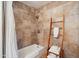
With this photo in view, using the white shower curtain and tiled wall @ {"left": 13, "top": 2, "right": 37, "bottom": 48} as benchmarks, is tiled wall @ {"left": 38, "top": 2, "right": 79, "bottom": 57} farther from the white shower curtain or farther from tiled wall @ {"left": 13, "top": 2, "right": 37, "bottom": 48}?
the white shower curtain

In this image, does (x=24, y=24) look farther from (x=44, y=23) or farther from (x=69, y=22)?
(x=69, y=22)

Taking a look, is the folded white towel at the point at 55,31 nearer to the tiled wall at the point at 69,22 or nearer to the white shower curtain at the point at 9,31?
the tiled wall at the point at 69,22

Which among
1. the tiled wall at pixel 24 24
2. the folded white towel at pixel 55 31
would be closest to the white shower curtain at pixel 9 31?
the tiled wall at pixel 24 24

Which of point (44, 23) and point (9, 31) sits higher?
point (44, 23)

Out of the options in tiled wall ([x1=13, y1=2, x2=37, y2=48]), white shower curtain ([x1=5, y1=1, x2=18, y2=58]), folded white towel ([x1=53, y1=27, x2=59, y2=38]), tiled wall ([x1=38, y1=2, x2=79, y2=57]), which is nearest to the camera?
white shower curtain ([x1=5, y1=1, x2=18, y2=58])

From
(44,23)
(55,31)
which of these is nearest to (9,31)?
(55,31)

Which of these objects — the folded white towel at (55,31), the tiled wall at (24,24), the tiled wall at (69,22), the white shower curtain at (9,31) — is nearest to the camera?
the white shower curtain at (9,31)

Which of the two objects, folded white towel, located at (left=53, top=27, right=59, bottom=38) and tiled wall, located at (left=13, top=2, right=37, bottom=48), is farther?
tiled wall, located at (left=13, top=2, right=37, bottom=48)

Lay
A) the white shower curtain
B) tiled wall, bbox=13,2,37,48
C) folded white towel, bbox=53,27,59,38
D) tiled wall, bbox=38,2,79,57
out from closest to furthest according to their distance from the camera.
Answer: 1. the white shower curtain
2. tiled wall, bbox=38,2,79,57
3. folded white towel, bbox=53,27,59,38
4. tiled wall, bbox=13,2,37,48

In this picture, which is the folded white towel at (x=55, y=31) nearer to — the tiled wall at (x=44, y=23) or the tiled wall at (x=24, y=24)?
the tiled wall at (x=44, y=23)

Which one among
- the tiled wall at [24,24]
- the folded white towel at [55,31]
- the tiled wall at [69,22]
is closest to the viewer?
the tiled wall at [69,22]

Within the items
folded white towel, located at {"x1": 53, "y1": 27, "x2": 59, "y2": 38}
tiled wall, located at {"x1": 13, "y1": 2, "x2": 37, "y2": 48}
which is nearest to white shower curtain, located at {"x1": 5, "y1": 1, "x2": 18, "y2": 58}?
tiled wall, located at {"x1": 13, "y1": 2, "x2": 37, "y2": 48}

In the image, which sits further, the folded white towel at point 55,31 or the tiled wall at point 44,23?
the folded white towel at point 55,31

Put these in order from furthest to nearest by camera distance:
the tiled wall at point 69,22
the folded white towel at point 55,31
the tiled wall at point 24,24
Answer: the tiled wall at point 24,24, the folded white towel at point 55,31, the tiled wall at point 69,22
